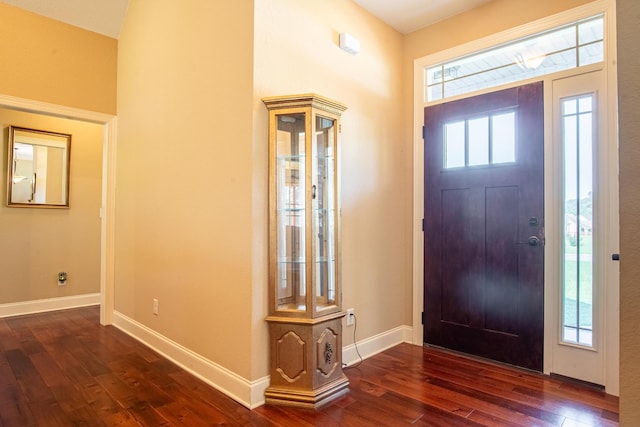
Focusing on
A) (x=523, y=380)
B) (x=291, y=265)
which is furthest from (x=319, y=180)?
(x=523, y=380)

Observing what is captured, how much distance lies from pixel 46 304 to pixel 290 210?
4.05 metres

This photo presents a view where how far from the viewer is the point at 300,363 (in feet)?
7.49

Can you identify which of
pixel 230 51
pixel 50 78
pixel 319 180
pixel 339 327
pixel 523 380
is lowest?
pixel 523 380

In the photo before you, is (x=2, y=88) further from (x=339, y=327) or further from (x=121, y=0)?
(x=339, y=327)

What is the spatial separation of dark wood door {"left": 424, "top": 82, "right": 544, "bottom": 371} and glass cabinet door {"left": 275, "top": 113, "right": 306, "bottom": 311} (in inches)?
59.3

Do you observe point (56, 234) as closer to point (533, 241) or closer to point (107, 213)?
point (107, 213)

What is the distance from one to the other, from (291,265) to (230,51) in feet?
4.94

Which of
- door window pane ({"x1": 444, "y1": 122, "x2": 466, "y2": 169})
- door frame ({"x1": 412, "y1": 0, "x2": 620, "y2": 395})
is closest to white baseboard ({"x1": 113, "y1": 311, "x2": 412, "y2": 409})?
door frame ({"x1": 412, "y1": 0, "x2": 620, "y2": 395})

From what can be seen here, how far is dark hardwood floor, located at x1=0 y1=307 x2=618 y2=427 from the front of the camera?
6.89 feet

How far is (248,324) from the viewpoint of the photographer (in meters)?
2.28

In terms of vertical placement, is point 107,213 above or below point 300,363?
above

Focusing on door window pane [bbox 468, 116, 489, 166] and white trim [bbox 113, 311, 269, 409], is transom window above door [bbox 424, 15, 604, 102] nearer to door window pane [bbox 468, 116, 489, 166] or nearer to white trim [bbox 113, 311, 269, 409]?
door window pane [bbox 468, 116, 489, 166]

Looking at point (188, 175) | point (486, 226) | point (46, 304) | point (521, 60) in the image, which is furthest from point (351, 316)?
point (46, 304)

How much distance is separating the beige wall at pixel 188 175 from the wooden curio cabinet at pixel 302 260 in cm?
15
